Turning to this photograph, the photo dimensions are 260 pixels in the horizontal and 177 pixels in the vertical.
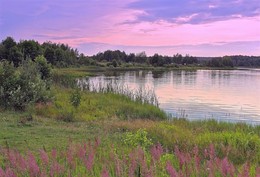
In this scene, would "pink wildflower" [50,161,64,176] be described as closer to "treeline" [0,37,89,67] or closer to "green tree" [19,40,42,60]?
"treeline" [0,37,89,67]

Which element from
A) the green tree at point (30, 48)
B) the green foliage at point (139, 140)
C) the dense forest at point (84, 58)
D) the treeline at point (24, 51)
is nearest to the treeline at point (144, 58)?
the dense forest at point (84, 58)

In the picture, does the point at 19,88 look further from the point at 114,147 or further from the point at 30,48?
the point at 30,48

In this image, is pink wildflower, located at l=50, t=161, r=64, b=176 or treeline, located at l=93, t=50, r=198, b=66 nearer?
pink wildflower, located at l=50, t=161, r=64, b=176

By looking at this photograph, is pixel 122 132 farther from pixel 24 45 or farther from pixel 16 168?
pixel 24 45

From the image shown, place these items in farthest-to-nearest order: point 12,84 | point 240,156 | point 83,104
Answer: point 83,104
point 12,84
point 240,156

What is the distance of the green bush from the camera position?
15.3 m

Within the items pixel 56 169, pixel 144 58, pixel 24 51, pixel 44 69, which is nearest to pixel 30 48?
pixel 24 51

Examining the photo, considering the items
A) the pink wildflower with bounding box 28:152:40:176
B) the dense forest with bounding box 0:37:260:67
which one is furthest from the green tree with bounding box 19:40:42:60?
the pink wildflower with bounding box 28:152:40:176

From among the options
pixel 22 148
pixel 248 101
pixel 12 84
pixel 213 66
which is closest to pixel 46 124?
pixel 22 148

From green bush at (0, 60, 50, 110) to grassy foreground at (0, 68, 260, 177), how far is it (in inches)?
24.2

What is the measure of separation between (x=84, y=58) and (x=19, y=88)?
101 meters

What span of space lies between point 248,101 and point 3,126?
848 inches

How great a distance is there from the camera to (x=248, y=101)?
27.7 meters

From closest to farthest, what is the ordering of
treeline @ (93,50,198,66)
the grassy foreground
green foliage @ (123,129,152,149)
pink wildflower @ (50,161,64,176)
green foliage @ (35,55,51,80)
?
pink wildflower @ (50,161,64,176) → the grassy foreground → green foliage @ (123,129,152,149) → green foliage @ (35,55,51,80) → treeline @ (93,50,198,66)
